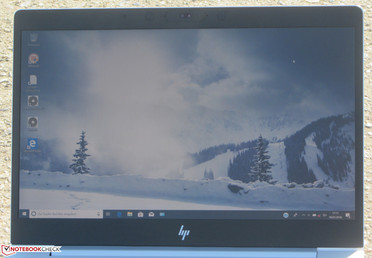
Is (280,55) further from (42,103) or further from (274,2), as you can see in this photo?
(42,103)

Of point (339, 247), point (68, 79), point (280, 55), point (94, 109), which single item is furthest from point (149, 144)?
point (339, 247)

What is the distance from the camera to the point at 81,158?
3.29 feet

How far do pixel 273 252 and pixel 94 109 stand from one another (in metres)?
0.58

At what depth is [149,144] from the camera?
3.28 feet

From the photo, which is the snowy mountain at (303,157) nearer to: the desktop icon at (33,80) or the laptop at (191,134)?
the laptop at (191,134)

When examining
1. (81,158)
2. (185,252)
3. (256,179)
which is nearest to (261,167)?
(256,179)

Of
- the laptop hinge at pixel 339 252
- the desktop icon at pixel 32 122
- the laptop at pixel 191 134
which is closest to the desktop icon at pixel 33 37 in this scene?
the laptop at pixel 191 134

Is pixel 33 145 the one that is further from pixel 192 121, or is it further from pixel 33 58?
pixel 192 121

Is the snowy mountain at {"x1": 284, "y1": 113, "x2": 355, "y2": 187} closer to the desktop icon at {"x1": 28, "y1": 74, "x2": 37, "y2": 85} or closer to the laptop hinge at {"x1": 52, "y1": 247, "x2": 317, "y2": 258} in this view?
the laptop hinge at {"x1": 52, "y1": 247, "x2": 317, "y2": 258}

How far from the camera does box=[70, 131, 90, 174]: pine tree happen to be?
39.4 inches

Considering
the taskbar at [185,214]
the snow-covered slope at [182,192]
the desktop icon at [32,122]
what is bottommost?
the taskbar at [185,214]

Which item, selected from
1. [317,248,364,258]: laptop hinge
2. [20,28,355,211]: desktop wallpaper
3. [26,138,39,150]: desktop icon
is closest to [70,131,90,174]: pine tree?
[20,28,355,211]: desktop wallpaper

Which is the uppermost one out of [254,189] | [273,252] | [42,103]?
[42,103]

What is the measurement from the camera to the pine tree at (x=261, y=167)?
0.98 meters
